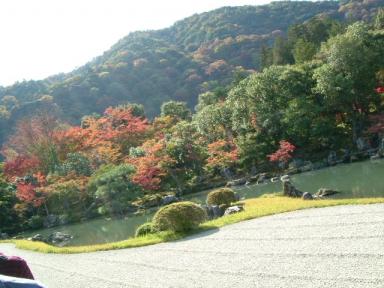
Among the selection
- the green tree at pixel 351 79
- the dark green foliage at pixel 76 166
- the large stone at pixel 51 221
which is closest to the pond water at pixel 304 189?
the large stone at pixel 51 221

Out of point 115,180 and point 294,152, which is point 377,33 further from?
point 115,180

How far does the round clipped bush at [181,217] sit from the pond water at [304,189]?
273 inches

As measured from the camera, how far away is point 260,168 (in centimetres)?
3081

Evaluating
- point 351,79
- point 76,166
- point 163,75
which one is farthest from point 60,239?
point 163,75

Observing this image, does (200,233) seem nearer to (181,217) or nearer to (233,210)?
(181,217)

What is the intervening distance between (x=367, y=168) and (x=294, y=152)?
764cm

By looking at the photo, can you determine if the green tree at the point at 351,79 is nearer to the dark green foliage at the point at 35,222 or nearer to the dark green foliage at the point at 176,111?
the dark green foliage at the point at 176,111

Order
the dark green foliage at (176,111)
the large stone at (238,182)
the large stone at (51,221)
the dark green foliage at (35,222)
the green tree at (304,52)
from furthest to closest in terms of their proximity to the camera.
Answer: the dark green foliage at (176,111), the green tree at (304,52), the dark green foliage at (35,222), the large stone at (51,221), the large stone at (238,182)

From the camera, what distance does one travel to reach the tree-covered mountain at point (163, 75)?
225 feet

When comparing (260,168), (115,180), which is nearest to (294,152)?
(260,168)

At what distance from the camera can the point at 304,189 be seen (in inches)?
832

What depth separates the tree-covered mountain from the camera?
68.6 m

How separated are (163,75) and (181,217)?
211 ft

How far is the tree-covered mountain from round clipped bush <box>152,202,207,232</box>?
2084 inches
